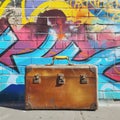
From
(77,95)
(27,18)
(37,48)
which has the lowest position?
(77,95)

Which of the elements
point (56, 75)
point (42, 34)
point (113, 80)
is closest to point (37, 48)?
point (42, 34)

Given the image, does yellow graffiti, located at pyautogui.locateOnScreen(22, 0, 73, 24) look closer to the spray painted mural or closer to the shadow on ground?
the spray painted mural

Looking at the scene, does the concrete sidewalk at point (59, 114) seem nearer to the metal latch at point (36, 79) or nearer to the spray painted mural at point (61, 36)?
the metal latch at point (36, 79)

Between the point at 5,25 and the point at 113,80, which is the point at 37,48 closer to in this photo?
the point at 5,25

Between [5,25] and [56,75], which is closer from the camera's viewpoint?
[56,75]

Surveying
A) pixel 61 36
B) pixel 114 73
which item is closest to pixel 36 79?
pixel 61 36

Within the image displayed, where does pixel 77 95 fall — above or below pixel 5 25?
below

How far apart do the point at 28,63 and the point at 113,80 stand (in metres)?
1.71

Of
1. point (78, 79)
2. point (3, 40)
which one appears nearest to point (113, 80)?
point (78, 79)

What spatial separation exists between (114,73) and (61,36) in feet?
4.18

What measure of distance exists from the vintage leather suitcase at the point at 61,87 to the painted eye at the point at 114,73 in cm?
94

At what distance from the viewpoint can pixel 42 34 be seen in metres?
8.91

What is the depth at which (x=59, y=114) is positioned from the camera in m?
7.90

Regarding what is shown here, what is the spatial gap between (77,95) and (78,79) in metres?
0.29
